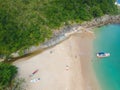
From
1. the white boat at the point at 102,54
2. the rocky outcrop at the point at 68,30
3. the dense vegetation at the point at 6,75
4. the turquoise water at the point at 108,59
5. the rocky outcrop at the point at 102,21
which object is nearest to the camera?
the dense vegetation at the point at 6,75

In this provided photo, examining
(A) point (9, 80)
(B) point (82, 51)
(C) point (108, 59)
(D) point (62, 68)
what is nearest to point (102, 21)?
(B) point (82, 51)

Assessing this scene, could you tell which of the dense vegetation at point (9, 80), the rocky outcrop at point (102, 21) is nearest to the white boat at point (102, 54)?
the rocky outcrop at point (102, 21)

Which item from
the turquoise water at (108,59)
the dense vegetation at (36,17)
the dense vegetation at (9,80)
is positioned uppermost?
the dense vegetation at (36,17)

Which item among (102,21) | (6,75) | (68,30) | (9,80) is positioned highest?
(6,75)

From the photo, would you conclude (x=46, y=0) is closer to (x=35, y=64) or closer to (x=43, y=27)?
(x=43, y=27)

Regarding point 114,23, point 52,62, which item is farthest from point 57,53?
point 114,23

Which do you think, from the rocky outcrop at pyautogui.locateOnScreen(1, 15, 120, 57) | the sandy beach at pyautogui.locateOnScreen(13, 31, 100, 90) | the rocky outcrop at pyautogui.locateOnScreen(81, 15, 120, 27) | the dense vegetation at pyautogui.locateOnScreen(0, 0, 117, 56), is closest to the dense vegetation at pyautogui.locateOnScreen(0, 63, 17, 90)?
the sandy beach at pyautogui.locateOnScreen(13, 31, 100, 90)

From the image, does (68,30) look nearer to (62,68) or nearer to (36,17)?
(36,17)

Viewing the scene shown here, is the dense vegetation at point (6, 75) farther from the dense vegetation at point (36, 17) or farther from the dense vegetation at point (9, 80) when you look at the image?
the dense vegetation at point (36, 17)
